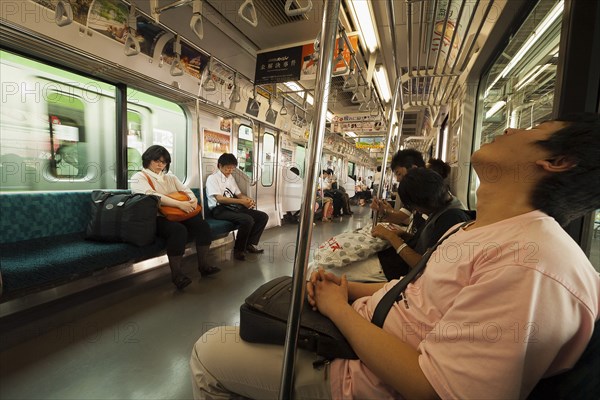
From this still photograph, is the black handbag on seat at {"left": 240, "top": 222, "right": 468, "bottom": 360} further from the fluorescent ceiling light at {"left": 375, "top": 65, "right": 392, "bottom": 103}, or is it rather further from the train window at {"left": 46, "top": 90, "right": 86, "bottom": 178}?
the fluorescent ceiling light at {"left": 375, "top": 65, "right": 392, "bottom": 103}

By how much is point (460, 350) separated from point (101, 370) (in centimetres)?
207

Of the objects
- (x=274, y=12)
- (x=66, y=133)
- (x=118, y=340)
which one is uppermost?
(x=274, y=12)

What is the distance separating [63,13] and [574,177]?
327 cm

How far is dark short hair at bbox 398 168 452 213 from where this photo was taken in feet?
5.36

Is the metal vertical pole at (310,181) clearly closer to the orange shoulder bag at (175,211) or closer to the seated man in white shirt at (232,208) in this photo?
the orange shoulder bag at (175,211)

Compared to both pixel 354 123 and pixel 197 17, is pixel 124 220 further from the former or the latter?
pixel 354 123

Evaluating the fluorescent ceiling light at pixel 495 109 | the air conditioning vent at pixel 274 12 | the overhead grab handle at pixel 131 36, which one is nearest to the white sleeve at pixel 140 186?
the overhead grab handle at pixel 131 36

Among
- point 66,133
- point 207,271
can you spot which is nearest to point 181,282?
point 207,271

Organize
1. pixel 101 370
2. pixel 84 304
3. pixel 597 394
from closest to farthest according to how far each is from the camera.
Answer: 1. pixel 597 394
2. pixel 101 370
3. pixel 84 304

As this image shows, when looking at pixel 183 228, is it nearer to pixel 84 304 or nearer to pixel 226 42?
pixel 84 304

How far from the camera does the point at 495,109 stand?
8.46 feet

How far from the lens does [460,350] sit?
0.59 m

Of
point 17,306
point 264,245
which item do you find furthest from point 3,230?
point 264,245

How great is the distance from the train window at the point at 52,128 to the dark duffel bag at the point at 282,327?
3.14 metres
